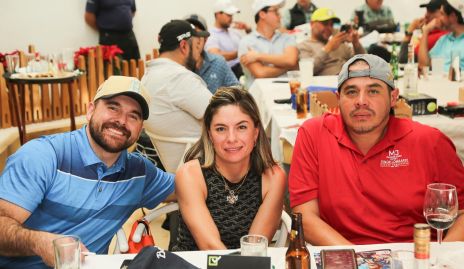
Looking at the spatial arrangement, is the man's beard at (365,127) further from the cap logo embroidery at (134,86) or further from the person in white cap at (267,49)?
the person in white cap at (267,49)

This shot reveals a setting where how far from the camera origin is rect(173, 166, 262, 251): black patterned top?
2.53 meters

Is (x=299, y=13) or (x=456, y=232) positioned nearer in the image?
(x=456, y=232)

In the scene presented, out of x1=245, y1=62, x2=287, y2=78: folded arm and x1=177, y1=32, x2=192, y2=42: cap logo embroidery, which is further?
x1=245, y1=62, x2=287, y2=78: folded arm

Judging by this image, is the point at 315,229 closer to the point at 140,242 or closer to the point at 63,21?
the point at 140,242

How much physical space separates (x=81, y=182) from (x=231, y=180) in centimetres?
59

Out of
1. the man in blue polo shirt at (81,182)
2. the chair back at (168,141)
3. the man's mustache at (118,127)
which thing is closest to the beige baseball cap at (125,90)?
the man in blue polo shirt at (81,182)

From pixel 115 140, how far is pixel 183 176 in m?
0.30

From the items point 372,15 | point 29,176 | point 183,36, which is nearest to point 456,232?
point 29,176

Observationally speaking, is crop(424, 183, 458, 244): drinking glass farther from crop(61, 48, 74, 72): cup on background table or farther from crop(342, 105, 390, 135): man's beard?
crop(61, 48, 74, 72): cup on background table

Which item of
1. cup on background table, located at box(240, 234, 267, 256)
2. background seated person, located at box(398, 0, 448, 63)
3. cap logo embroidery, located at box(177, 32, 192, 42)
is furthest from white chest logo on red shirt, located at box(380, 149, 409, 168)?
background seated person, located at box(398, 0, 448, 63)

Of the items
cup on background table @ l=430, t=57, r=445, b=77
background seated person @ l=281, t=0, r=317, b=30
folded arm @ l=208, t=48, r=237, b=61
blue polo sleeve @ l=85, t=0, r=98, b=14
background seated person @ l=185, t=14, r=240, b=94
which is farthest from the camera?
background seated person @ l=281, t=0, r=317, b=30

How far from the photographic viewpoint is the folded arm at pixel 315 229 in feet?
7.98

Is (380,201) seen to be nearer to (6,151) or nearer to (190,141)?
(190,141)

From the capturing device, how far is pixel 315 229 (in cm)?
247
